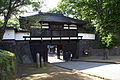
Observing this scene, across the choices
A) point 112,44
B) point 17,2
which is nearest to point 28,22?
point 17,2

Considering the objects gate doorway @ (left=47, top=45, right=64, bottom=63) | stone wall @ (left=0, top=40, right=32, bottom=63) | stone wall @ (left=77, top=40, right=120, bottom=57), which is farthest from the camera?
gate doorway @ (left=47, top=45, right=64, bottom=63)

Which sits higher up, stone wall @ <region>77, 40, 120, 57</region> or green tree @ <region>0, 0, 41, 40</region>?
green tree @ <region>0, 0, 41, 40</region>

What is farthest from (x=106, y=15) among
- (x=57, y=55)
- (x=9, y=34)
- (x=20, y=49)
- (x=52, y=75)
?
(x=9, y=34)

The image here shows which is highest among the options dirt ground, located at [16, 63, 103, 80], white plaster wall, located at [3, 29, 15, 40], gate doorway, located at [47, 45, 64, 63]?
white plaster wall, located at [3, 29, 15, 40]

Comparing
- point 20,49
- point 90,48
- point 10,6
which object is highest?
point 10,6

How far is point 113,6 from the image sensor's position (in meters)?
14.6

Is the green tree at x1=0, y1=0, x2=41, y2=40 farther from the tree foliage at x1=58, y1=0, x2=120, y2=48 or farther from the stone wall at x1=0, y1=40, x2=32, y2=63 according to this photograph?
the tree foliage at x1=58, y1=0, x2=120, y2=48

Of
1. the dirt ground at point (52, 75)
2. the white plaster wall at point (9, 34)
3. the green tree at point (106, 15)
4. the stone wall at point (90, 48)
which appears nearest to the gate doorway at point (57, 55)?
the stone wall at point (90, 48)

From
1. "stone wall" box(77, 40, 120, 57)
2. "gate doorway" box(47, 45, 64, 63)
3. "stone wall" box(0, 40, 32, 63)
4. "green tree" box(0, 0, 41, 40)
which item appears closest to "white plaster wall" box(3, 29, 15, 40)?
"stone wall" box(0, 40, 32, 63)

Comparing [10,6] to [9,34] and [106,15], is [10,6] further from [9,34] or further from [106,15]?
[106,15]

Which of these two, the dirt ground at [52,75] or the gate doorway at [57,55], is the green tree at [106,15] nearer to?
the gate doorway at [57,55]

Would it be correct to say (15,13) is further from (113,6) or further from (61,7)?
(113,6)

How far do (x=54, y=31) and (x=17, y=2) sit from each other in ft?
22.4

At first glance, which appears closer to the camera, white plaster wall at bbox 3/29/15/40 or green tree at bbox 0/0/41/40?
green tree at bbox 0/0/41/40
